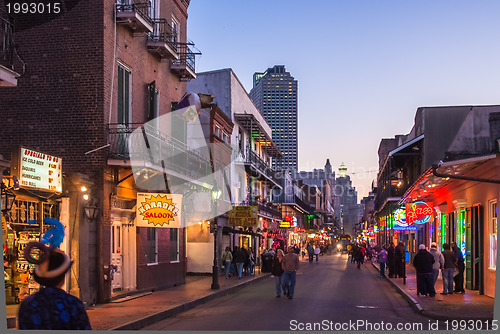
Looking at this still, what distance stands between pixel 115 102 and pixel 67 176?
11.0 feet

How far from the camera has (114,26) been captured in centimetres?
1973

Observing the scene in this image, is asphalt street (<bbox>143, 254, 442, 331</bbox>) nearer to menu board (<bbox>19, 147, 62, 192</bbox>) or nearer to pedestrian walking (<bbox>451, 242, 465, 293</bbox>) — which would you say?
pedestrian walking (<bbox>451, 242, 465, 293</bbox>)

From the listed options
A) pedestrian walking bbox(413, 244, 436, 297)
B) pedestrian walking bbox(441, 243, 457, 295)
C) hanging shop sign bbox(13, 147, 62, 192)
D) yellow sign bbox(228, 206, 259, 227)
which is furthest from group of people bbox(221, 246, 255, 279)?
hanging shop sign bbox(13, 147, 62, 192)

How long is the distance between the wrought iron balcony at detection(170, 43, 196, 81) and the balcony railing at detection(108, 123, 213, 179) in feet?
11.2

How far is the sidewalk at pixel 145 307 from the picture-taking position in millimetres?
14586

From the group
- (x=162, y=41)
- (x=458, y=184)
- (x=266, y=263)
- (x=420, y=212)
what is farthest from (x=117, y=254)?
(x=266, y=263)

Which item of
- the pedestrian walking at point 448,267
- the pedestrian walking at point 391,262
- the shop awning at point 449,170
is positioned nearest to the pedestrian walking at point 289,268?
the pedestrian walking at point 448,267

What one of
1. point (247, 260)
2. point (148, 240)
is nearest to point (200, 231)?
point (247, 260)

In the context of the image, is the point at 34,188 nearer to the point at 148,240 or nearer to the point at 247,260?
the point at 148,240

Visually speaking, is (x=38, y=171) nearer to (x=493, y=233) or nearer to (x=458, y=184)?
(x=493, y=233)

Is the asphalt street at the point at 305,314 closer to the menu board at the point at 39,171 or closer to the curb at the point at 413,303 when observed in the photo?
the curb at the point at 413,303

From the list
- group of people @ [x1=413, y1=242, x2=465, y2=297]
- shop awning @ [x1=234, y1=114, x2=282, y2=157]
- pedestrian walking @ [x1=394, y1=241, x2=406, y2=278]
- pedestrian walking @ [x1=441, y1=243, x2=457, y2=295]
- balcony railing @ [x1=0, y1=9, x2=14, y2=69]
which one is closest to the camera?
balcony railing @ [x1=0, y1=9, x2=14, y2=69]

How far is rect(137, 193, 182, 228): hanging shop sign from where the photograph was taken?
20.7m

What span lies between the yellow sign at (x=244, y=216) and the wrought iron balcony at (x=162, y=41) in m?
10.7
